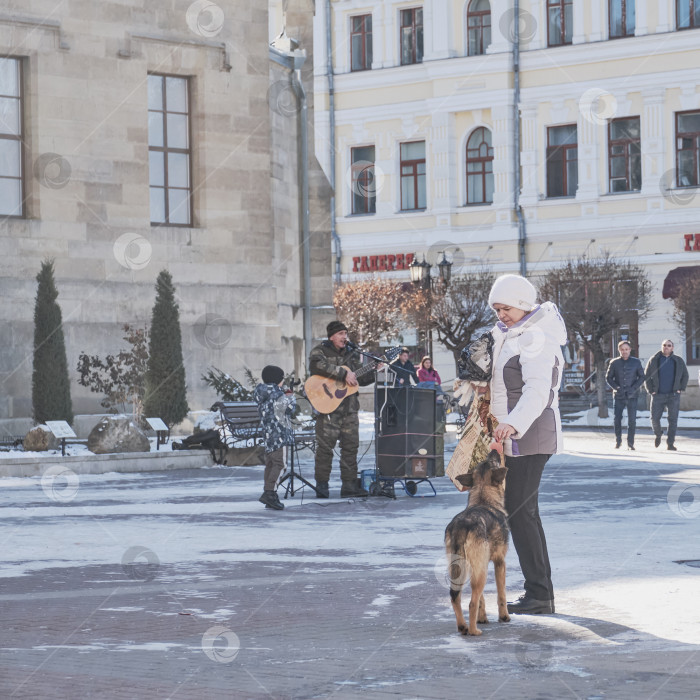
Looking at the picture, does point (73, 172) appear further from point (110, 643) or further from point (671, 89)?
point (671, 89)

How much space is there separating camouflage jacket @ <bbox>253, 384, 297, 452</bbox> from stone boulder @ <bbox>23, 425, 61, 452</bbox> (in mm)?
6834

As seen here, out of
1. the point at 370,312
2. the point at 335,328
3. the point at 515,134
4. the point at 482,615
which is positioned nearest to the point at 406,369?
the point at 335,328

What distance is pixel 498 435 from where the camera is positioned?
324 inches

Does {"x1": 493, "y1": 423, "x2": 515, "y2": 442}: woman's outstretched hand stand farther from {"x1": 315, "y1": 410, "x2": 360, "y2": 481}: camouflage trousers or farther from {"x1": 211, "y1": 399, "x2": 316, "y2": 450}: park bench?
{"x1": 211, "y1": 399, "x2": 316, "y2": 450}: park bench

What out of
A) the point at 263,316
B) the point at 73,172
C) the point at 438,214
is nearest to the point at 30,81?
the point at 73,172

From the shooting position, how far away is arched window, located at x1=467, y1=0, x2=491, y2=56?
1877 inches

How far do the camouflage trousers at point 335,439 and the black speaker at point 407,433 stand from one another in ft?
1.16

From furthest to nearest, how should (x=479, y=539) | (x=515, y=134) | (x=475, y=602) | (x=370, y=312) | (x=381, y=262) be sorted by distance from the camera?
(x=381, y=262) < (x=515, y=134) < (x=370, y=312) < (x=479, y=539) < (x=475, y=602)

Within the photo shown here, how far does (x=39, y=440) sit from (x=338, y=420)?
6.64 meters

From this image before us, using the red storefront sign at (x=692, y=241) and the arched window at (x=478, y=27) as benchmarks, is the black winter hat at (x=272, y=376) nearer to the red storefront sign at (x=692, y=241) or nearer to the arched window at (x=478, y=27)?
the red storefront sign at (x=692, y=241)

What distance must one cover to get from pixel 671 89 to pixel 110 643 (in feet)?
130

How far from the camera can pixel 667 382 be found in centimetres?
2475

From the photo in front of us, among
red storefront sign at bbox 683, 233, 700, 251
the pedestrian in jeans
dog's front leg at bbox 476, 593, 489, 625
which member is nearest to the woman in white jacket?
dog's front leg at bbox 476, 593, 489, 625

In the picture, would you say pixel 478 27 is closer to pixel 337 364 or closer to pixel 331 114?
pixel 331 114
